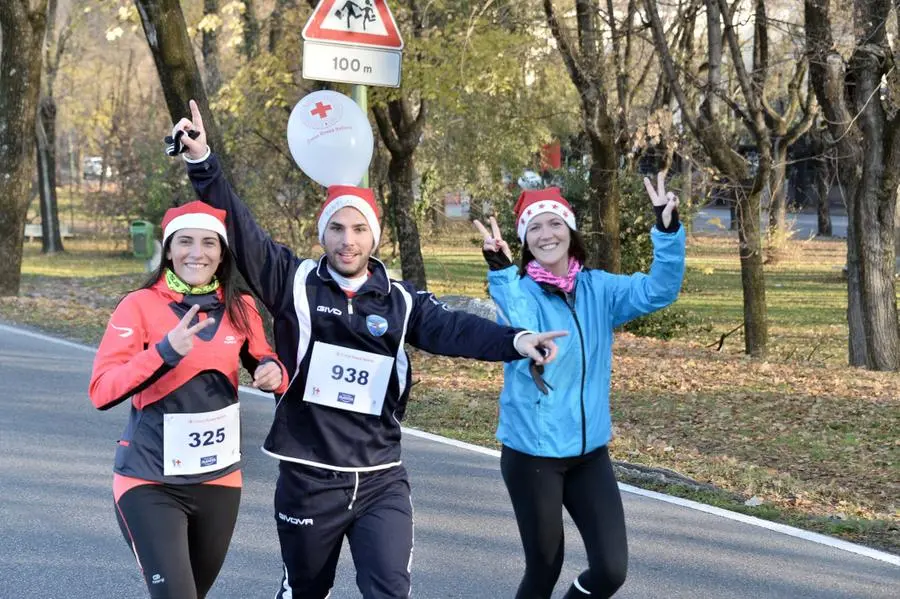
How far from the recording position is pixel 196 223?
418 cm

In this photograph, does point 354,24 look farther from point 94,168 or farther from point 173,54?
point 94,168

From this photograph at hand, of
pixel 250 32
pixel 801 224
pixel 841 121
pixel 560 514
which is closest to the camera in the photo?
pixel 560 514

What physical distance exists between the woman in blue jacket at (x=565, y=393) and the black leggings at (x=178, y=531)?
109cm

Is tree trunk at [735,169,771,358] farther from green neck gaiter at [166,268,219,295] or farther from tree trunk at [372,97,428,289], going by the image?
green neck gaiter at [166,268,219,295]

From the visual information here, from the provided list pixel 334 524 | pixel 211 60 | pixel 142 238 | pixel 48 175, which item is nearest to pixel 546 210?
pixel 334 524

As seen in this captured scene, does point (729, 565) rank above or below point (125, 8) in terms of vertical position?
below

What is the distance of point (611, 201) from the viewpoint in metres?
16.1

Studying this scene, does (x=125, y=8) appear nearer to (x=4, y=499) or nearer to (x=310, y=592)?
(x=4, y=499)

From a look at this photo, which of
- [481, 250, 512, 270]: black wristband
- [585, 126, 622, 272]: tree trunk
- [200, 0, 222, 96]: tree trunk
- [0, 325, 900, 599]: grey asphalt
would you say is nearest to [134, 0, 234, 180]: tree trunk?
[585, 126, 622, 272]: tree trunk

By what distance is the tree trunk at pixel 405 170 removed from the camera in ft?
52.6

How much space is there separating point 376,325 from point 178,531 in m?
0.95

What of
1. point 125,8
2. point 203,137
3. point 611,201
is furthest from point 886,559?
point 125,8

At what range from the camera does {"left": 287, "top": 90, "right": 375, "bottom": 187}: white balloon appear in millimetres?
7785

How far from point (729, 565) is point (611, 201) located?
1050 centimetres
